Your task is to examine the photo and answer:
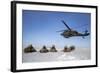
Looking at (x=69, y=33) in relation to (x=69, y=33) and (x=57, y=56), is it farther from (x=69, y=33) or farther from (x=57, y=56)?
(x=57, y=56)

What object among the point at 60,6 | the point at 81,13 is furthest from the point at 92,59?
the point at 60,6

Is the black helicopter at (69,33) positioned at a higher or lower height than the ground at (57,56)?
higher

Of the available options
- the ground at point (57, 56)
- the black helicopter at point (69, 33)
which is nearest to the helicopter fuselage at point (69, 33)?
the black helicopter at point (69, 33)

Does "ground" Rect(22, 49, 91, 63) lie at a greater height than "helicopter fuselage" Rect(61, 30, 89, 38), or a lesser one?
lesser

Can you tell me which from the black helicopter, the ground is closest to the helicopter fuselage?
the black helicopter

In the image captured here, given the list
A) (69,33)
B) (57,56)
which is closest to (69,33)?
(69,33)

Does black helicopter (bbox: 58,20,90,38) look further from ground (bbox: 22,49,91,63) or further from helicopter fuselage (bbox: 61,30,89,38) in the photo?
ground (bbox: 22,49,91,63)

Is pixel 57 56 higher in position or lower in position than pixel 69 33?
lower

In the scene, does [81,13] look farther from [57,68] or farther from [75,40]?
[57,68]

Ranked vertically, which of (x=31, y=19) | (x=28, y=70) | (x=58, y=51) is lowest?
(x=28, y=70)

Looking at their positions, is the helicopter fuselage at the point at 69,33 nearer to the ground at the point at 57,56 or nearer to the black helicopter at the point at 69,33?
the black helicopter at the point at 69,33

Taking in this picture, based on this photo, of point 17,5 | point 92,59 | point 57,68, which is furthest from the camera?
point 92,59
